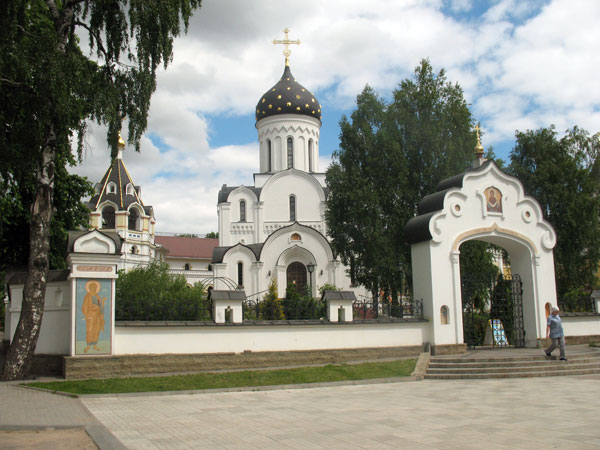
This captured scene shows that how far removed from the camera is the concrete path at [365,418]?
6418mm

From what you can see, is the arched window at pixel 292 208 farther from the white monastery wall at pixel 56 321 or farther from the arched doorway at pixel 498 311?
the white monastery wall at pixel 56 321

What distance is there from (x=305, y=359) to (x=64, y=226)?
35.9 ft

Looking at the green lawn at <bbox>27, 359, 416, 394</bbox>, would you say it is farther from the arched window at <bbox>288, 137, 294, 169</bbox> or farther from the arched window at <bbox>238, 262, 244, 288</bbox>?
the arched window at <bbox>288, 137, 294, 169</bbox>

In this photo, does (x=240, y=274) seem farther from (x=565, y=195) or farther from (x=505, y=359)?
(x=505, y=359)

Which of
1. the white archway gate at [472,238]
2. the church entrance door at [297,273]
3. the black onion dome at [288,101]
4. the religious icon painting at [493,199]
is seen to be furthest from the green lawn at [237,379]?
the black onion dome at [288,101]

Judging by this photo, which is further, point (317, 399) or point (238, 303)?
point (238, 303)

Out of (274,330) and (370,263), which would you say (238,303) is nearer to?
(274,330)

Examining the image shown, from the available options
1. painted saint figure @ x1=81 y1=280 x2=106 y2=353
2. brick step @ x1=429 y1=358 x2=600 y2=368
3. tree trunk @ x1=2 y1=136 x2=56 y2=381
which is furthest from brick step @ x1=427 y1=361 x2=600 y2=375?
tree trunk @ x1=2 y1=136 x2=56 y2=381

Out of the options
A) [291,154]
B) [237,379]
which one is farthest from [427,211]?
[291,154]

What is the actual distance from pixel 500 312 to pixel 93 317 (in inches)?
461

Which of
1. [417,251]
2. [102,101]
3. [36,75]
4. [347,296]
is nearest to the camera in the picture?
[36,75]

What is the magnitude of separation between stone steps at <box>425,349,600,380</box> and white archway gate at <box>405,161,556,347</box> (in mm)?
1565

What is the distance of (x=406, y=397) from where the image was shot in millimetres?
9898

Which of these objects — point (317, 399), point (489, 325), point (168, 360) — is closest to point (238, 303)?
point (168, 360)
